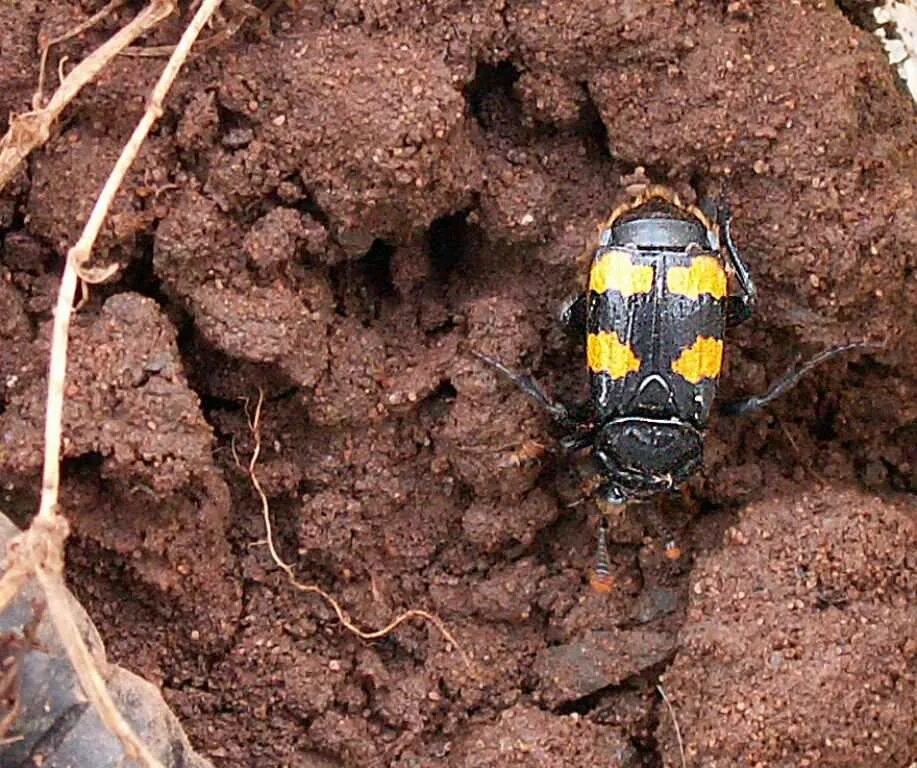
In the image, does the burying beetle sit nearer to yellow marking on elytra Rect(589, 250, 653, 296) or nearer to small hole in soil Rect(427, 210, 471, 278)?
yellow marking on elytra Rect(589, 250, 653, 296)

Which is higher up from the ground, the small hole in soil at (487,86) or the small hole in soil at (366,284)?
the small hole in soil at (487,86)

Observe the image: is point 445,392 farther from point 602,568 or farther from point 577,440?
point 602,568

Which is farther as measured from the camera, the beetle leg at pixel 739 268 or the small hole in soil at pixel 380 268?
the small hole in soil at pixel 380 268

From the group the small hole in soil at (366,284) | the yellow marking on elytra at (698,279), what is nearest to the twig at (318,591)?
the small hole in soil at (366,284)

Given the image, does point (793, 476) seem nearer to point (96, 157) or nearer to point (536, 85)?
point (536, 85)

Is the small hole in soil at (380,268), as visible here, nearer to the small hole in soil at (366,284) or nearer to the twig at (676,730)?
the small hole in soil at (366,284)

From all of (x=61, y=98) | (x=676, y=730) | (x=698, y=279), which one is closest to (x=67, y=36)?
(x=61, y=98)

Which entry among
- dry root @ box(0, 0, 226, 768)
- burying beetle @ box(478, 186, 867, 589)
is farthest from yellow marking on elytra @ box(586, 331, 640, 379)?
dry root @ box(0, 0, 226, 768)
